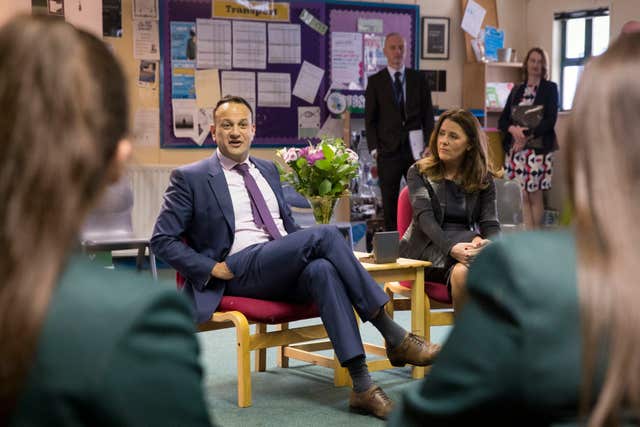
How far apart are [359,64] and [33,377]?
6.89m

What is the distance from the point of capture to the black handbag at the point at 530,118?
7.59 m

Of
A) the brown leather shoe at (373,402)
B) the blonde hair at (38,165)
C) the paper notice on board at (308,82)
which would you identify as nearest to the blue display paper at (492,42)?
the paper notice on board at (308,82)

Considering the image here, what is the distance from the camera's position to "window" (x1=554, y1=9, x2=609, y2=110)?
8.10 m

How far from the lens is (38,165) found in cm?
88

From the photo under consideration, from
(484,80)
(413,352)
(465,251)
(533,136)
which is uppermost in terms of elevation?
(484,80)

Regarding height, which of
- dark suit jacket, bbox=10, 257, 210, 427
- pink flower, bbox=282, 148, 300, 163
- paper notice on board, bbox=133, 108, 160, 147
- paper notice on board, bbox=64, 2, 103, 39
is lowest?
dark suit jacket, bbox=10, 257, 210, 427

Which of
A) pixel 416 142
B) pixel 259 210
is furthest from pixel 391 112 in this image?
pixel 259 210

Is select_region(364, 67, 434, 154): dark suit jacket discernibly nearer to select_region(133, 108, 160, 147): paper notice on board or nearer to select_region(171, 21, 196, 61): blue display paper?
select_region(171, 21, 196, 61): blue display paper

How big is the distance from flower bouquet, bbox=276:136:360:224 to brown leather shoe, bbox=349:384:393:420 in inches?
32.9

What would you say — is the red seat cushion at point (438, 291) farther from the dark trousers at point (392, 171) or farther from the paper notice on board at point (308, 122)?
the paper notice on board at point (308, 122)

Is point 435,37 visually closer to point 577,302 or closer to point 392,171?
point 392,171

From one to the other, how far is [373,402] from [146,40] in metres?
4.27

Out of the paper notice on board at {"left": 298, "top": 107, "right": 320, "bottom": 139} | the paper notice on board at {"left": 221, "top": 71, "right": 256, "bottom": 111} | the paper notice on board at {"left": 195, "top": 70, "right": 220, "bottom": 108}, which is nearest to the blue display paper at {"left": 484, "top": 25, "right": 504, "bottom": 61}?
the paper notice on board at {"left": 298, "top": 107, "right": 320, "bottom": 139}

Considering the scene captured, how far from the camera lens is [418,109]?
23.0ft
